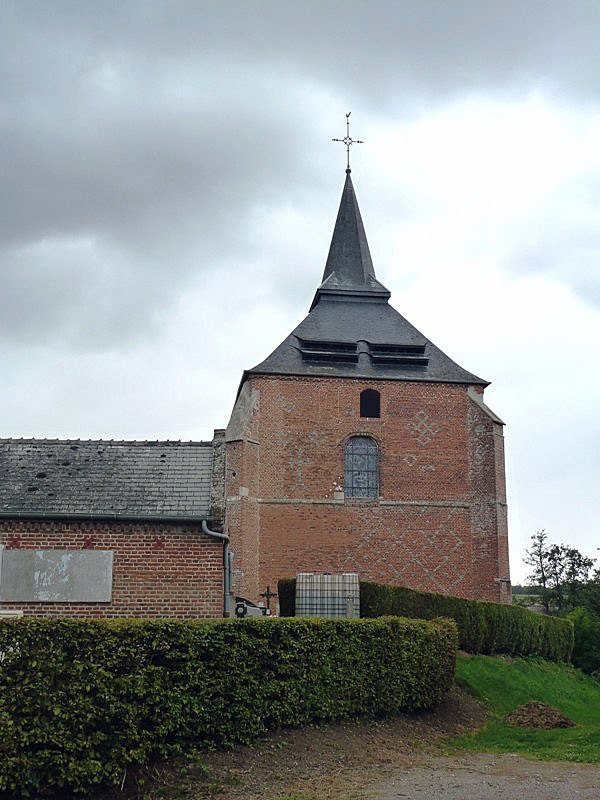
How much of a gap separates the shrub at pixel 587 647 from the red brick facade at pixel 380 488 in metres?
4.78

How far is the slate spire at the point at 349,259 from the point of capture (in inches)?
1492

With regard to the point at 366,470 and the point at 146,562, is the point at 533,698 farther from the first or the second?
the point at 366,470

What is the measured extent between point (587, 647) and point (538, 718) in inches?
454

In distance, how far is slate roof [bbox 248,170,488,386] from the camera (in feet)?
110

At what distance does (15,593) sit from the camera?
1567cm

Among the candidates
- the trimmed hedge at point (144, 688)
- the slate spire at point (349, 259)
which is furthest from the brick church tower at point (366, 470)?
the trimmed hedge at point (144, 688)

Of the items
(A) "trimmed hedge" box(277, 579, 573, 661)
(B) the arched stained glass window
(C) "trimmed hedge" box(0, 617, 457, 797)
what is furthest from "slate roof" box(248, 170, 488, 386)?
(C) "trimmed hedge" box(0, 617, 457, 797)

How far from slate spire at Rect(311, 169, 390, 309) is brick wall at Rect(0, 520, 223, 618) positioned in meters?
22.9

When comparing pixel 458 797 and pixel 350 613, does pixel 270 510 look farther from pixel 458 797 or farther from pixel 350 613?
pixel 458 797

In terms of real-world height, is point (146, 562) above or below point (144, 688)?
above

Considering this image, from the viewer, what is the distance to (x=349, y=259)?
40.2m

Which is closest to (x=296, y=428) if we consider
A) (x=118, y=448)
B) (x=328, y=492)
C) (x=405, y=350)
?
(x=328, y=492)

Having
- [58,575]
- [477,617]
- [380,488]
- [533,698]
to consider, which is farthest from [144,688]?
[380,488]

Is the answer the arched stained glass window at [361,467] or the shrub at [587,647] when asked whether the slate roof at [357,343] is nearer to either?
the arched stained glass window at [361,467]
